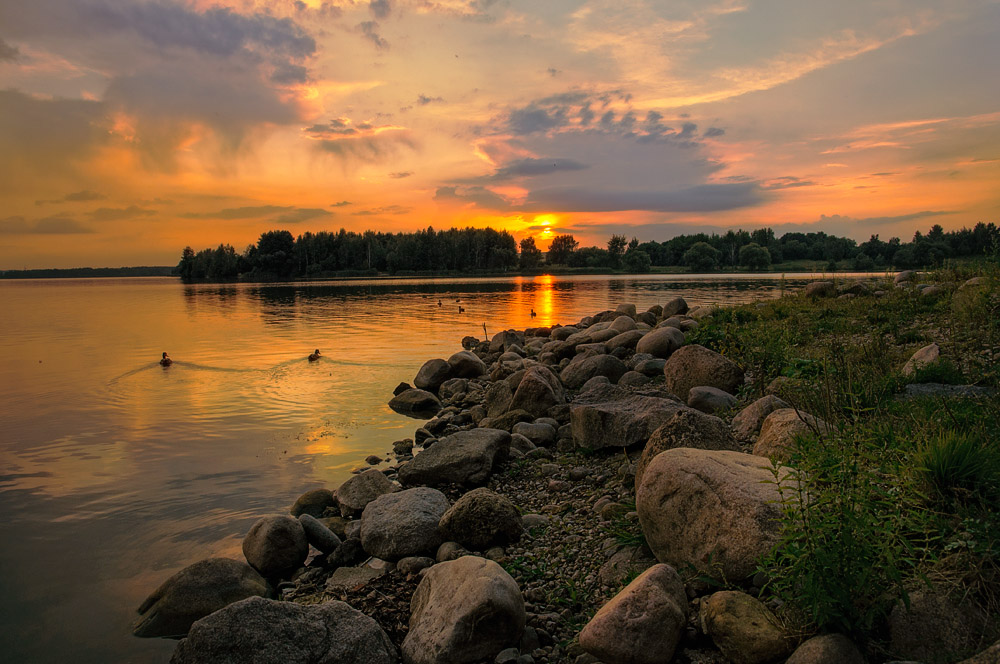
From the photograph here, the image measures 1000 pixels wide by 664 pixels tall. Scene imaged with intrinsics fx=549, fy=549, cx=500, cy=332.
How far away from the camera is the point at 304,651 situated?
13.8ft

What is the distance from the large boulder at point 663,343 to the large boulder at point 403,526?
848 cm

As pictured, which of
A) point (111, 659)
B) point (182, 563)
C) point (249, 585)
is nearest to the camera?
point (111, 659)

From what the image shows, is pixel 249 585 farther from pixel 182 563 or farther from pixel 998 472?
pixel 998 472

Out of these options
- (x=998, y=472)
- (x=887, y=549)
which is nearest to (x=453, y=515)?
(x=887, y=549)

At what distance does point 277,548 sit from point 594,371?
819 cm

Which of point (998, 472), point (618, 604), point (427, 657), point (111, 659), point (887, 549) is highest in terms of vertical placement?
point (998, 472)

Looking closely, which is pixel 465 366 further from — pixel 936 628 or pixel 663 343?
pixel 936 628

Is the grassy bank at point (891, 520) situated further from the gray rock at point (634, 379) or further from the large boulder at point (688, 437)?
the gray rock at point (634, 379)

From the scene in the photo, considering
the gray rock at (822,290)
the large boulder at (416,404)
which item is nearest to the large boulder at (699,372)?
the large boulder at (416,404)

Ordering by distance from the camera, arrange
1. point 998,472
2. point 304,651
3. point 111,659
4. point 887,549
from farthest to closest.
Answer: point 111,659
point 304,651
point 998,472
point 887,549

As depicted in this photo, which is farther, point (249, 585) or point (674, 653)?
point (249, 585)

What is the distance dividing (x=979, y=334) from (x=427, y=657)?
1066cm

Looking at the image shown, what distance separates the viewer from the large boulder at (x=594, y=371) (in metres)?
13.0

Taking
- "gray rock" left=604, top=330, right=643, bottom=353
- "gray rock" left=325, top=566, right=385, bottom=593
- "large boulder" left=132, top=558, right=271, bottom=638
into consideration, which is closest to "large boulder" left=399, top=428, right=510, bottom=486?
"gray rock" left=325, top=566, right=385, bottom=593
